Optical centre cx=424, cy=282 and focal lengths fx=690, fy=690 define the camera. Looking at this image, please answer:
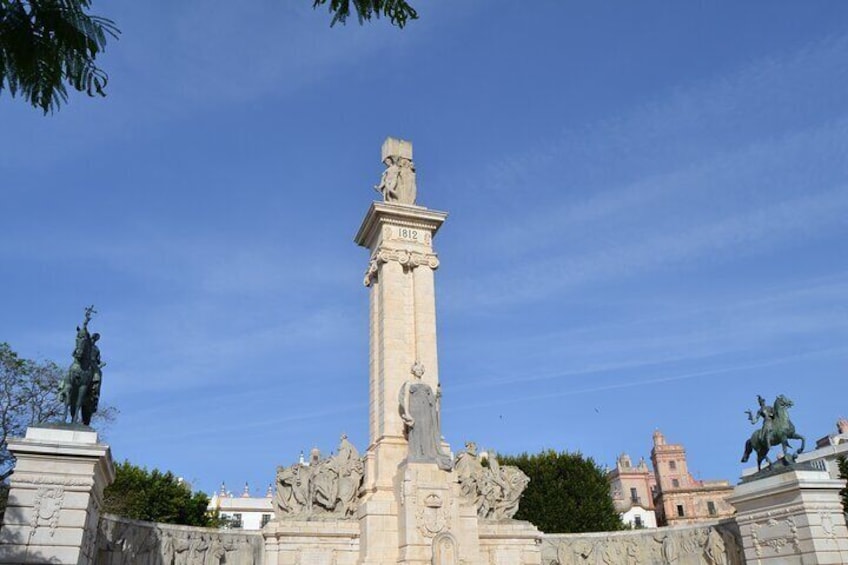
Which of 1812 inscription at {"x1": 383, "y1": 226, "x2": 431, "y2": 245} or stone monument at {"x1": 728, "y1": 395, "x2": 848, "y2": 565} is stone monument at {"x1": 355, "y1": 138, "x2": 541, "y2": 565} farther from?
stone monument at {"x1": 728, "y1": 395, "x2": 848, "y2": 565}

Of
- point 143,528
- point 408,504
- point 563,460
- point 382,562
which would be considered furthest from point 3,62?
point 563,460

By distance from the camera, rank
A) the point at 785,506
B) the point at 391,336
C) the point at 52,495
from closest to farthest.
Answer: the point at 52,495, the point at 785,506, the point at 391,336

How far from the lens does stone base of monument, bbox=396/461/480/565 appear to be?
17.2 m

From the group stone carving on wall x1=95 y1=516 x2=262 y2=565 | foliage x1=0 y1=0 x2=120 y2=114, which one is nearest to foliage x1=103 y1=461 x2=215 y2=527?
stone carving on wall x1=95 y1=516 x2=262 y2=565

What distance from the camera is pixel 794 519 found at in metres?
20.2

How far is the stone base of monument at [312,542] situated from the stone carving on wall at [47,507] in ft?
23.0

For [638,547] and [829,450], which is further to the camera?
[829,450]

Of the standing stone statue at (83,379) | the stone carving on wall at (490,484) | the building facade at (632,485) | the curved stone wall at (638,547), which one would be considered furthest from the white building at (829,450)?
the standing stone statue at (83,379)

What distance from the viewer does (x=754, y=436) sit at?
2214 cm

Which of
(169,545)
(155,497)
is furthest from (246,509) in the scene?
(169,545)

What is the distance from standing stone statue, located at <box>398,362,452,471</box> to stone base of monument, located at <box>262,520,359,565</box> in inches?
121

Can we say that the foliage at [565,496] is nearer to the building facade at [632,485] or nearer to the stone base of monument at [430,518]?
the stone base of monument at [430,518]

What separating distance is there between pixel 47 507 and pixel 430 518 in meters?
8.73

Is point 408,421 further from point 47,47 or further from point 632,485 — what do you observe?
point 632,485
